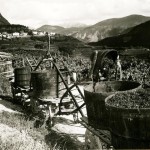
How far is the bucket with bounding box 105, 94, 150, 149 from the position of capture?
3455mm

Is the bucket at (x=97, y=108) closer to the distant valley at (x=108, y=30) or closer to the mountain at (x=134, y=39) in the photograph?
the mountain at (x=134, y=39)

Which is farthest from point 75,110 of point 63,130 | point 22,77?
point 22,77

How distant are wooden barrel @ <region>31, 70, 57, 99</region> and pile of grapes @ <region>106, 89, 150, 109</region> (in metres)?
4.38

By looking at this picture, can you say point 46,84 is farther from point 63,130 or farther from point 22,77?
point 22,77

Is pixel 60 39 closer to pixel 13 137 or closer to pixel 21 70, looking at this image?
pixel 21 70

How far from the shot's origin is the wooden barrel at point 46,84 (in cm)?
867

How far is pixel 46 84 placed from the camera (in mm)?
8688

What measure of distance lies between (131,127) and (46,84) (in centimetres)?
541

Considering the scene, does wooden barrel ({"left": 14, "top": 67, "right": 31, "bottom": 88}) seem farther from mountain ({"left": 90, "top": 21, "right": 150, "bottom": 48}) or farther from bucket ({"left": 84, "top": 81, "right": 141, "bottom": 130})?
mountain ({"left": 90, "top": 21, "right": 150, "bottom": 48})

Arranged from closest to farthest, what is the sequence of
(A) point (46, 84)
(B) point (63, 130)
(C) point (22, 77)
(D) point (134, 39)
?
1. (B) point (63, 130)
2. (A) point (46, 84)
3. (C) point (22, 77)
4. (D) point (134, 39)

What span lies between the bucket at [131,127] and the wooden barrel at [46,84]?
Result: 5.08m

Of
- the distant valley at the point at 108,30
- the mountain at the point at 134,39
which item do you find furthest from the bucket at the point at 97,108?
the distant valley at the point at 108,30

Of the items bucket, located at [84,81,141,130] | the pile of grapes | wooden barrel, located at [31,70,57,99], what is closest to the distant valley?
wooden barrel, located at [31,70,57,99]

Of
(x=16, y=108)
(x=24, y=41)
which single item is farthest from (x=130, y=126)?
(x=24, y=41)
